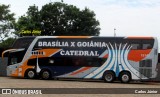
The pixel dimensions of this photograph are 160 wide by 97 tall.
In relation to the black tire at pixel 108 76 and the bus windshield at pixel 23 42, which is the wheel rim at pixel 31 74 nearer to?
the bus windshield at pixel 23 42

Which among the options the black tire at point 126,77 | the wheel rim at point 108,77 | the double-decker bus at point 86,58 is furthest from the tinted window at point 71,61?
the black tire at point 126,77

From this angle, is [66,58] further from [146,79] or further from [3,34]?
[3,34]

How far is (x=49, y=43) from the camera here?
30.8 m

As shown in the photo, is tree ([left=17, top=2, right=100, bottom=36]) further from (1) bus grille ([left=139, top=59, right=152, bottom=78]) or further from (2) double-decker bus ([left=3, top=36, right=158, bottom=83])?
(1) bus grille ([left=139, top=59, right=152, bottom=78])

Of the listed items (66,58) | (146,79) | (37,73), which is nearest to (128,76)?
(146,79)

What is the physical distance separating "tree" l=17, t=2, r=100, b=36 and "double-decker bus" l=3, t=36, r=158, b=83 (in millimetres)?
27574

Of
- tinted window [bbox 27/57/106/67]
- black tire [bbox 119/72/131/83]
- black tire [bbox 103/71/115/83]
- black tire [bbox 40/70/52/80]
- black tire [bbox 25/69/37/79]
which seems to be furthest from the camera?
black tire [bbox 25/69/37/79]

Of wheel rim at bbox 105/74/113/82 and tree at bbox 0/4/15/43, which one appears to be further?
tree at bbox 0/4/15/43

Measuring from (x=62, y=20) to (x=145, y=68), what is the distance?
3130 centimetres

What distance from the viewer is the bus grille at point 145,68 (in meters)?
29.4

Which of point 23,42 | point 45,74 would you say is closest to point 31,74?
point 45,74

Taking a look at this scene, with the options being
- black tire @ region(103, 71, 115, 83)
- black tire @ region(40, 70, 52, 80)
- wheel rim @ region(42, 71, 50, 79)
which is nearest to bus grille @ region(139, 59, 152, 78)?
black tire @ region(103, 71, 115, 83)

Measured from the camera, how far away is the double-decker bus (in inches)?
1163

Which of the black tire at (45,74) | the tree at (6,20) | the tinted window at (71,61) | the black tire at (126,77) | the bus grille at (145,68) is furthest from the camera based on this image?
the tree at (6,20)
